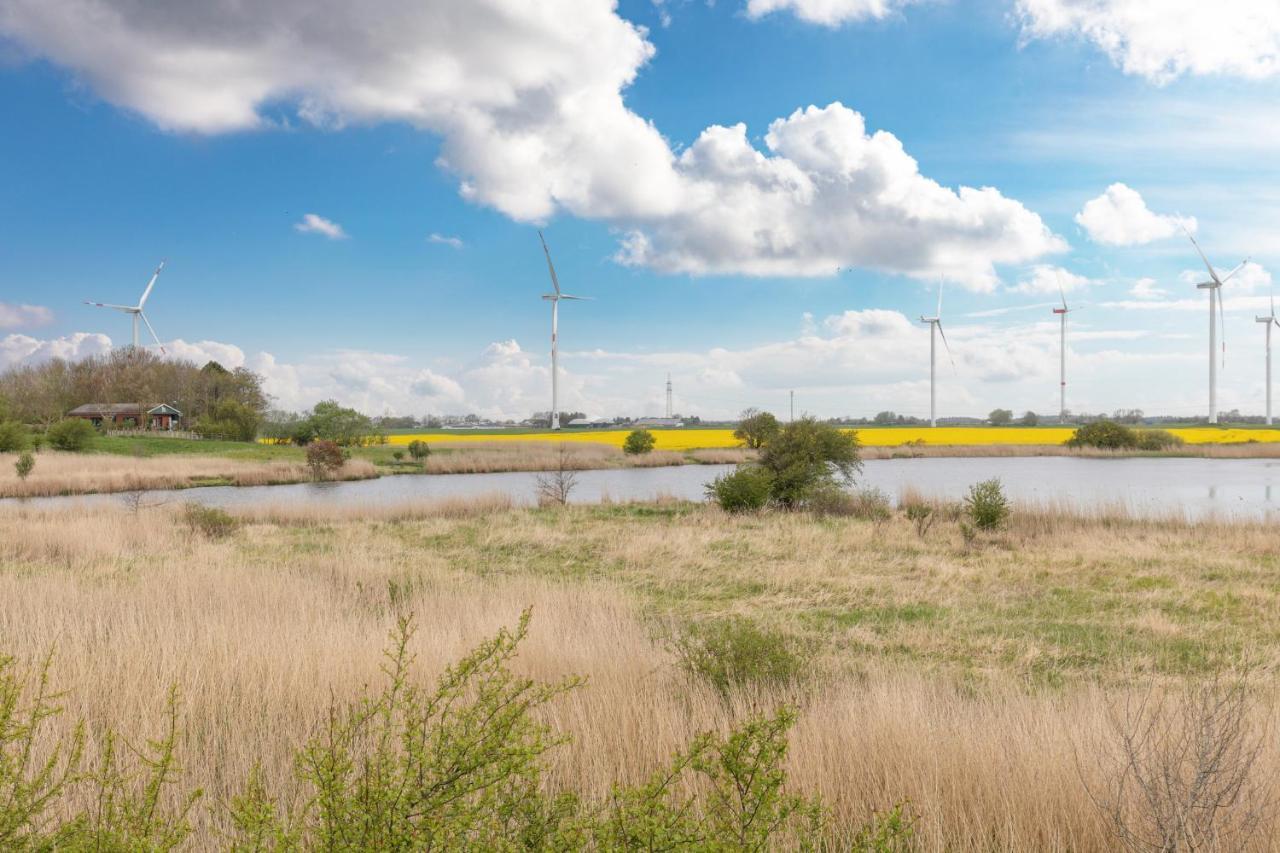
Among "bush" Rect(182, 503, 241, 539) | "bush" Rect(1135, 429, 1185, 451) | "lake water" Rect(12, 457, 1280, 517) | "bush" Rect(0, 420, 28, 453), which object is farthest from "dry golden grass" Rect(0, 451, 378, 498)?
"bush" Rect(1135, 429, 1185, 451)

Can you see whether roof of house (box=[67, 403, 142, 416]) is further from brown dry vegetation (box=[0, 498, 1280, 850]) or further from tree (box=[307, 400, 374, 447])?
brown dry vegetation (box=[0, 498, 1280, 850])

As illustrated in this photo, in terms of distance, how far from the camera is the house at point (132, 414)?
276 ft

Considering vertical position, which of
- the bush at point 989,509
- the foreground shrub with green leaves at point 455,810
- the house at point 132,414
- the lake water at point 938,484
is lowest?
the lake water at point 938,484

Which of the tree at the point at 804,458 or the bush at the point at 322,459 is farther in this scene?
the bush at the point at 322,459

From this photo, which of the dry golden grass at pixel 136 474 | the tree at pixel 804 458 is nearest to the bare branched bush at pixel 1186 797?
the tree at pixel 804 458

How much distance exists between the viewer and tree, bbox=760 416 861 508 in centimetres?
2683

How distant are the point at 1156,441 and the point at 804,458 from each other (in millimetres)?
54736

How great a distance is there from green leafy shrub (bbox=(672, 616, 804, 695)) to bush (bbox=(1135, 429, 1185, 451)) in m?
70.8

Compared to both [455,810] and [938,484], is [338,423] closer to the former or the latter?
[938,484]

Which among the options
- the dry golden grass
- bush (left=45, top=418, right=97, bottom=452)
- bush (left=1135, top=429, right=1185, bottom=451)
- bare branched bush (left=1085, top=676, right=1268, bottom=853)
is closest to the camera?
bare branched bush (left=1085, top=676, right=1268, bottom=853)

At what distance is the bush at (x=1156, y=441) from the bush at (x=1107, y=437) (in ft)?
1.95

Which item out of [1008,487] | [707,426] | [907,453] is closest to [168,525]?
[1008,487]

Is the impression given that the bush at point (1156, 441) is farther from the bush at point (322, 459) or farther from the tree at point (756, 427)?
Answer: the bush at point (322, 459)

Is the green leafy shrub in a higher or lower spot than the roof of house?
lower
